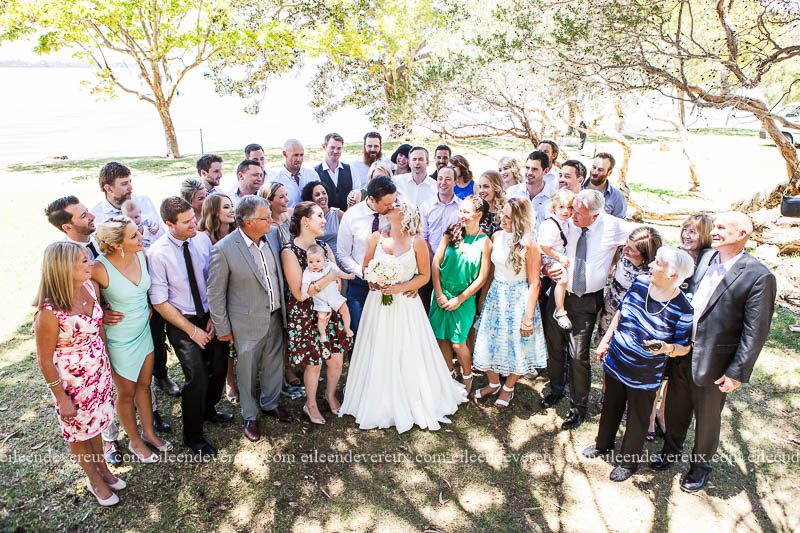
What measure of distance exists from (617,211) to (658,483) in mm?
2937

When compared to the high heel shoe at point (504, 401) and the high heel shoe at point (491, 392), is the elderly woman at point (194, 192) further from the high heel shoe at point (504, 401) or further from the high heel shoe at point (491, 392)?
the high heel shoe at point (504, 401)

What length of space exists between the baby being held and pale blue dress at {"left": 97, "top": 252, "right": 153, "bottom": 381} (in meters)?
1.24

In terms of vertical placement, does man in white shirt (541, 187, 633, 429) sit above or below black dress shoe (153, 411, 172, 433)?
above

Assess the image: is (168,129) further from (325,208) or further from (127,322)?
(127,322)

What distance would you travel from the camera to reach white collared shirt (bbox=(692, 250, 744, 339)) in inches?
139

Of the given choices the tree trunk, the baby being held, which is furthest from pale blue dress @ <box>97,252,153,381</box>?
the tree trunk

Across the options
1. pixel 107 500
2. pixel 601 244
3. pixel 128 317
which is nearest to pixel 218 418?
pixel 107 500

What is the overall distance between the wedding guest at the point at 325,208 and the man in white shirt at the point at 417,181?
1097 millimetres

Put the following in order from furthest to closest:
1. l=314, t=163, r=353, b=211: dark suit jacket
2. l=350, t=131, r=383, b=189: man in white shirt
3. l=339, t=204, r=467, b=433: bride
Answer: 1. l=350, t=131, r=383, b=189: man in white shirt
2. l=314, t=163, r=353, b=211: dark suit jacket
3. l=339, t=204, r=467, b=433: bride

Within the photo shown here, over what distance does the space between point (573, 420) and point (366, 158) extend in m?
4.22

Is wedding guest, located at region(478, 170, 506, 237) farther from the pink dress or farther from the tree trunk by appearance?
the tree trunk

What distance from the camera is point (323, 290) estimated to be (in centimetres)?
441

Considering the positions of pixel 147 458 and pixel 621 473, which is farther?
pixel 147 458

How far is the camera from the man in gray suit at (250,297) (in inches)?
155
